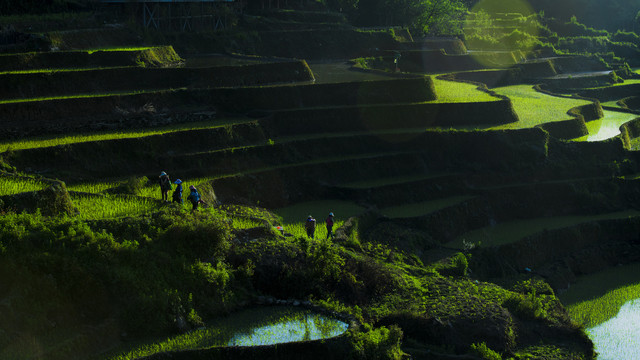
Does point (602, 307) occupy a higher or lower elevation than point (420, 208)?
lower

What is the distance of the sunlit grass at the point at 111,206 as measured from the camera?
1895cm

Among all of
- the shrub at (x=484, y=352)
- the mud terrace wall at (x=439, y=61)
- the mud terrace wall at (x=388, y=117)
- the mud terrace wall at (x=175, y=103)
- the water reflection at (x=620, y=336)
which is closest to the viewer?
the shrub at (x=484, y=352)

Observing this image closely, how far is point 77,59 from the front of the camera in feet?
99.8

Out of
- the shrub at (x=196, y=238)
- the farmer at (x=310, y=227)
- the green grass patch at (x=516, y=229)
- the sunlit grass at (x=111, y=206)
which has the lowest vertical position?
the green grass patch at (x=516, y=229)

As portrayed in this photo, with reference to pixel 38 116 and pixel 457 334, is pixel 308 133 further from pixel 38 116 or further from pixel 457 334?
pixel 457 334

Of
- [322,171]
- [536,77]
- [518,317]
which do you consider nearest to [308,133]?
[322,171]

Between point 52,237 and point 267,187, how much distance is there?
1099 cm

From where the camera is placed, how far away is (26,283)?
15156mm

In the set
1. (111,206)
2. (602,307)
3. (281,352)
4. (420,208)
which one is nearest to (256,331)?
(281,352)

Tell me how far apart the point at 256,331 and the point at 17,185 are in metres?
8.17

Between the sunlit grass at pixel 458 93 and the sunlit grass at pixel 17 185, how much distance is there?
2016 cm

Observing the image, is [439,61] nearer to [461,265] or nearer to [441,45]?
[441,45]

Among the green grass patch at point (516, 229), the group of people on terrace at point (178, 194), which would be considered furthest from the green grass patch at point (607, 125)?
the group of people on terrace at point (178, 194)

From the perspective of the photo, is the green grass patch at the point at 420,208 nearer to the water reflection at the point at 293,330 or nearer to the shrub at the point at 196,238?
the shrub at the point at 196,238
